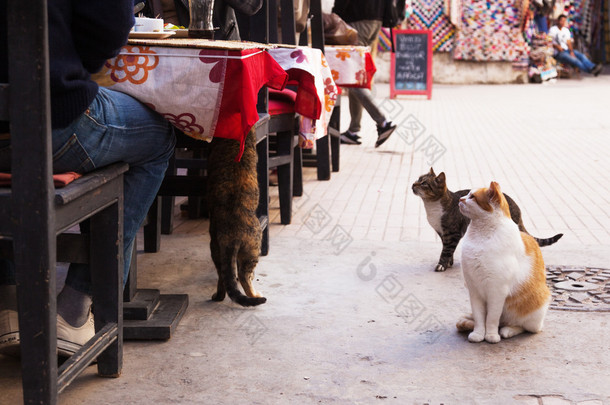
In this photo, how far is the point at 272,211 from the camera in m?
5.38

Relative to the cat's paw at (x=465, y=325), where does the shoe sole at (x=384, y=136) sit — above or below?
above

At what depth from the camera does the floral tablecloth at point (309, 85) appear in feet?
13.6

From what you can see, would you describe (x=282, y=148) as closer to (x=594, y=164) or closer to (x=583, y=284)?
(x=583, y=284)

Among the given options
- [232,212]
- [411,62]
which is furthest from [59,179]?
[411,62]

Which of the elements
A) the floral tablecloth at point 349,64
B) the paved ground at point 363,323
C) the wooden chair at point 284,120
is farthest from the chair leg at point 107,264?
the floral tablecloth at point 349,64

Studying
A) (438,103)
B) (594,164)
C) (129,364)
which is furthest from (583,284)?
(438,103)

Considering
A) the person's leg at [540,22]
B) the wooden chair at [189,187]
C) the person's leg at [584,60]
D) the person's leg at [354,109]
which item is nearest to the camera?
the wooden chair at [189,187]

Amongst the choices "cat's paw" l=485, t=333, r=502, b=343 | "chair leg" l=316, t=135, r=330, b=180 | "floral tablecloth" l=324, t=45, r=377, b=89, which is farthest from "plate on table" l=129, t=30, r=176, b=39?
"chair leg" l=316, t=135, r=330, b=180

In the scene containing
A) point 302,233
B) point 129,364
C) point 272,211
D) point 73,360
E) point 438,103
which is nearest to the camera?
point 73,360

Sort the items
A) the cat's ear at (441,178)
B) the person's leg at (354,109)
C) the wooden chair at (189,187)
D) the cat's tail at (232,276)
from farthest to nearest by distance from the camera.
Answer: the person's leg at (354,109), the cat's ear at (441,178), the wooden chair at (189,187), the cat's tail at (232,276)

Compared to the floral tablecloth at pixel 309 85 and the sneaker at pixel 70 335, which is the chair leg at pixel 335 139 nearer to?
the floral tablecloth at pixel 309 85

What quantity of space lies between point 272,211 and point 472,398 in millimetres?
3060

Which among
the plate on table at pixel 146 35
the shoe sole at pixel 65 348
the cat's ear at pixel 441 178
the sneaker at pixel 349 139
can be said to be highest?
the plate on table at pixel 146 35

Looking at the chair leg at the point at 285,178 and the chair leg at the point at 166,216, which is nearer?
the chair leg at the point at 166,216
